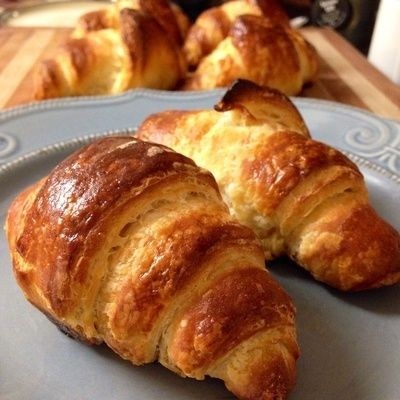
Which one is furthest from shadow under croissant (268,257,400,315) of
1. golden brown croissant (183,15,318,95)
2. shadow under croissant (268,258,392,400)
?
golden brown croissant (183,15,318,95)

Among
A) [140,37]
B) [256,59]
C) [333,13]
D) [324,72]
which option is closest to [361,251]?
[256,59]

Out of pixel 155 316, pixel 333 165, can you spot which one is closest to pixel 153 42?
pixel 333 165

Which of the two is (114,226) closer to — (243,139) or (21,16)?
(243,139)

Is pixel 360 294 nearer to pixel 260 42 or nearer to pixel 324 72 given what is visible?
pixel 260 42

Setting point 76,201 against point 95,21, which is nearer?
point 76,201

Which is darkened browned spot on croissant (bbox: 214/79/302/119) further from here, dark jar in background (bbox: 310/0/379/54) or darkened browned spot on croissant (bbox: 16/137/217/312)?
dark jar in background (bbox: 310/0/379/54)

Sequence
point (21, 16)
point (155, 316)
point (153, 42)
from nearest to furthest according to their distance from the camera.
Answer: point (155, 316)
point (153, 42)
point (21, 16)

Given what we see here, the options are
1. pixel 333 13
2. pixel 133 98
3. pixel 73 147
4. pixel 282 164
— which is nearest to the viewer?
pixel 282 164
